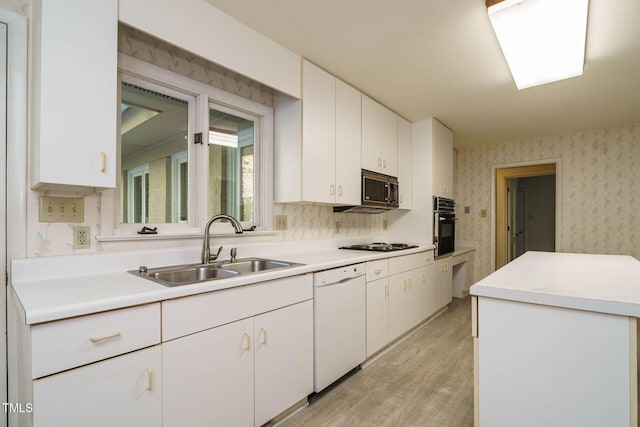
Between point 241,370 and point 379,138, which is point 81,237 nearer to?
point 241,370

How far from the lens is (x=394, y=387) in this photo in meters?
2.09

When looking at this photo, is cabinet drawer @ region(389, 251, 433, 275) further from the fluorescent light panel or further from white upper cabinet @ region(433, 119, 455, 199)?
the fluorescent light panel

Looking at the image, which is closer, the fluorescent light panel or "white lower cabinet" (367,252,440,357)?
the fluorescent light panel

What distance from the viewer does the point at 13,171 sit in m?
1.35

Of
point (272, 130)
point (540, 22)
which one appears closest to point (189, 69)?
point (272, 130)

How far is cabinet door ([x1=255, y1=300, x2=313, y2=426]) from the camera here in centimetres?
157

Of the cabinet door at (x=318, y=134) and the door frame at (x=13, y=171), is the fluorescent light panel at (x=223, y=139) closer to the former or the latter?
the cabinet door at (x=318, y=134)

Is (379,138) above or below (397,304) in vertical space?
above

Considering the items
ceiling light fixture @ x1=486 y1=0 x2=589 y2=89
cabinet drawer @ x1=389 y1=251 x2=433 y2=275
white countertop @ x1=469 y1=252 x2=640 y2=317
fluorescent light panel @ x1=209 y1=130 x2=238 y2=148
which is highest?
ceiling light fixture @ x1=486 y1=0 x2=589 y2=89

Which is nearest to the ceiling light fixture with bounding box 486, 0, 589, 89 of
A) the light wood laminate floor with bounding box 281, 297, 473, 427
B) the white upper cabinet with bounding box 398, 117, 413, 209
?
the white upper cabinet with bounding box 398, 117, 413, 209

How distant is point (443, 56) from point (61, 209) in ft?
8.17

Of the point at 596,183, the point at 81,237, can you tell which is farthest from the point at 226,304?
the point at 596,183

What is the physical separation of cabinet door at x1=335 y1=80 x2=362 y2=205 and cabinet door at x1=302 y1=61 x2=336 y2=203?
0.22ft

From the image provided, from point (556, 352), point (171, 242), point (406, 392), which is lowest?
point (406, 392)
